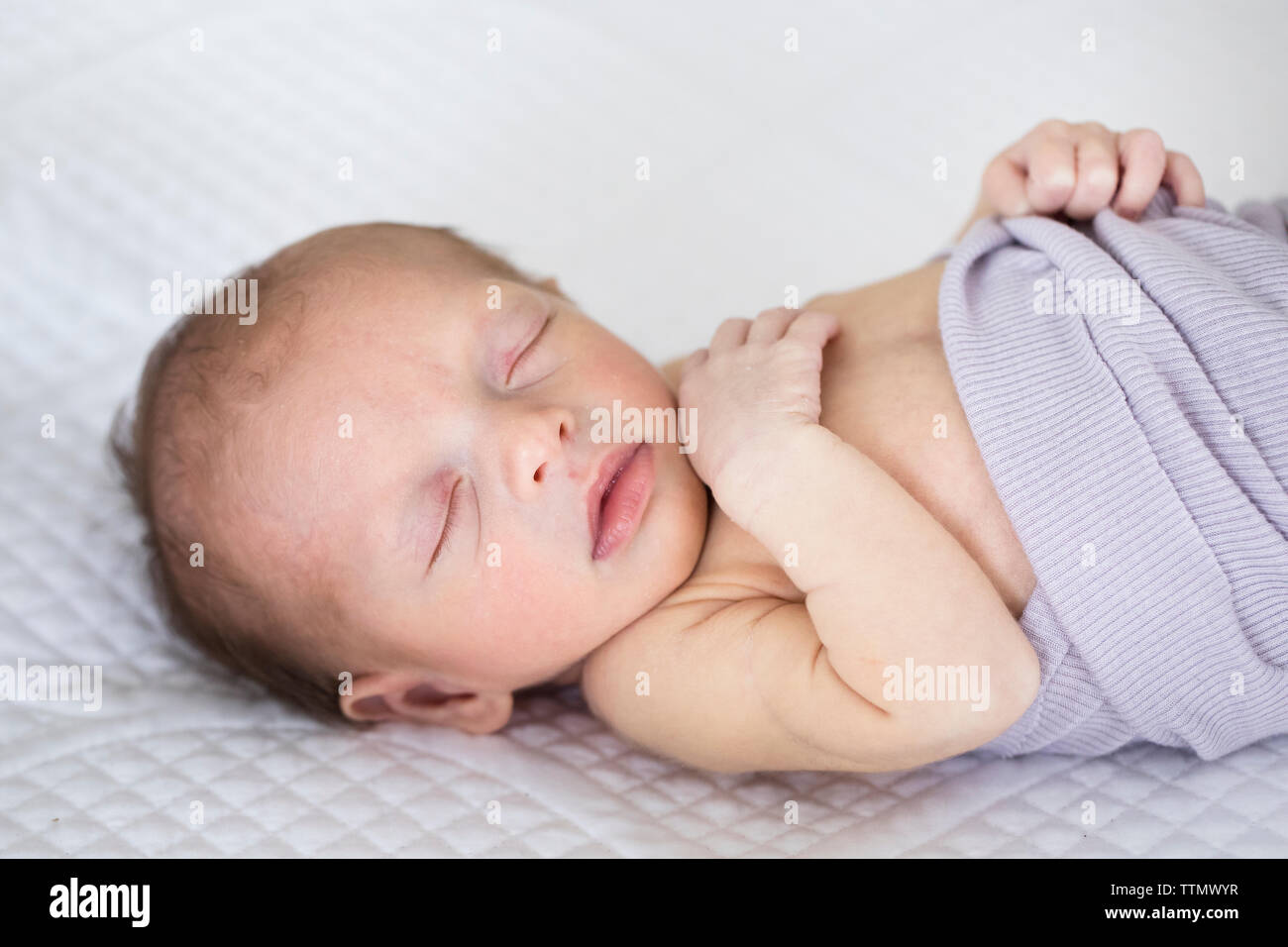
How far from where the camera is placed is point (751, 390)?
1.35 meters

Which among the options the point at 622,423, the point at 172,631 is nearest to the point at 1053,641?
the point at 622,423

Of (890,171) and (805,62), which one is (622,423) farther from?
(805,62)

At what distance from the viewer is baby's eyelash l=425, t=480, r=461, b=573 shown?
1284 mm

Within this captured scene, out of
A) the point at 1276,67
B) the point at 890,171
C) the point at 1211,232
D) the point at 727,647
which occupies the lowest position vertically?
the point at 727,647

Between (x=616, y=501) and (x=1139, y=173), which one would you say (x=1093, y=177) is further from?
(x=616, y=501)

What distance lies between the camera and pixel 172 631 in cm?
158

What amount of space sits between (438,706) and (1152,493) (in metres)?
0.91

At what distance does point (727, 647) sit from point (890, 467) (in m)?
0.29

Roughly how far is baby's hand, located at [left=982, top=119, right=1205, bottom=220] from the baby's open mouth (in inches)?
25.9

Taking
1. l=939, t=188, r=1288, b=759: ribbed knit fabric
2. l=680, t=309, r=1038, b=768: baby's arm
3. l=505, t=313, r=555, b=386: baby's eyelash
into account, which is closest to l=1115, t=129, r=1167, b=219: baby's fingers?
l=939, t=188, r=1288, b=759: ribbed knit fabric

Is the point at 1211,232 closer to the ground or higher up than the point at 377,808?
higher up

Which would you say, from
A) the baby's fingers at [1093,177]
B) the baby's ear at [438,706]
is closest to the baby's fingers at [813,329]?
the baby's fingers at [1093,177]

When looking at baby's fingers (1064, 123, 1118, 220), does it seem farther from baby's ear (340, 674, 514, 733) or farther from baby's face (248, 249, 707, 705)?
baby's ear (340, 674, 514, 733)

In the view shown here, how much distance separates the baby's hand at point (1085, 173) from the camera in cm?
146
